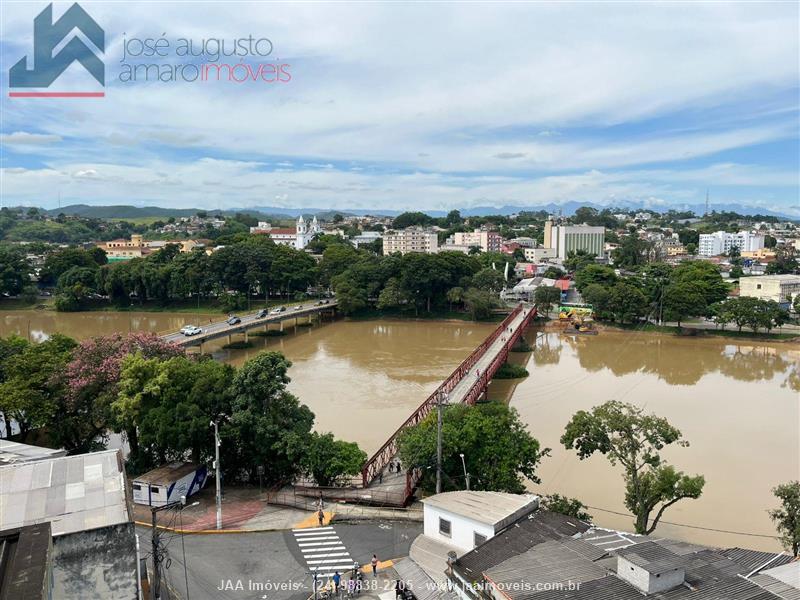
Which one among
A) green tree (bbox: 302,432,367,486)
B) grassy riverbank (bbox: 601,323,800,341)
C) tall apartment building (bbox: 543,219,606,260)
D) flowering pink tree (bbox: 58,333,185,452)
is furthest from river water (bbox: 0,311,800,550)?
tall apartment building (bbox: 543,219,606,260)

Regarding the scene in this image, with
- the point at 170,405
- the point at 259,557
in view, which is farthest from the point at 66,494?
the point at 170,405

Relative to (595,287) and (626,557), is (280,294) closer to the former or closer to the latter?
(595,287)

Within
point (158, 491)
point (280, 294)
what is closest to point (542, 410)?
point (158, 491)

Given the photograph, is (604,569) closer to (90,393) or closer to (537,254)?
(90,393)

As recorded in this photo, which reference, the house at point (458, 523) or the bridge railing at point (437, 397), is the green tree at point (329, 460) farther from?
the house at point (458, 523)

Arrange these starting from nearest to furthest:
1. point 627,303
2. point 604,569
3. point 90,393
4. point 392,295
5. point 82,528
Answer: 1. point 604,569
2. point 82,528
3. point 90,393
4. point 627,303
5. point 392,295
